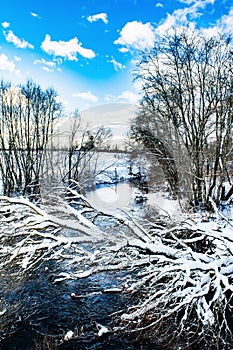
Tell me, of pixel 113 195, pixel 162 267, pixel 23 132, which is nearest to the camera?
pixel 162 267

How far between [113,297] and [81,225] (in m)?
2.19

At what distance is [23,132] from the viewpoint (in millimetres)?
16781

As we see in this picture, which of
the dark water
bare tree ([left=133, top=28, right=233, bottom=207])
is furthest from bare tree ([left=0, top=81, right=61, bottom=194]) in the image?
the dark water

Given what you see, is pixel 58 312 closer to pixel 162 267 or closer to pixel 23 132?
pixel 162 267

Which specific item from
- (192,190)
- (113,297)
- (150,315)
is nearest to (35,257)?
(113,297)

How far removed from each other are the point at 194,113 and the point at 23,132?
8851 mm

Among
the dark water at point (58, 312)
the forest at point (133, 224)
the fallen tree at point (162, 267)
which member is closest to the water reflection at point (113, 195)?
the forest at point (133, 224)

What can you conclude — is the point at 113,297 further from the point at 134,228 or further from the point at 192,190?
the point at 192,190

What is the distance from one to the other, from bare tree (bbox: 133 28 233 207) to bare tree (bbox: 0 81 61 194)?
5883 millimetres

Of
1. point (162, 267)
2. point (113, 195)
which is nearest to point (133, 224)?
point (162, 267)

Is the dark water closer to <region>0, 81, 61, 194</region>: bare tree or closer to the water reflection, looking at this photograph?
the water reflection

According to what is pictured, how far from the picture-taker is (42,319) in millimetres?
5969

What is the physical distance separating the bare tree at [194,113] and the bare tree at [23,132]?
588cm

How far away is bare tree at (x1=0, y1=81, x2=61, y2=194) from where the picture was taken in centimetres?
1539
